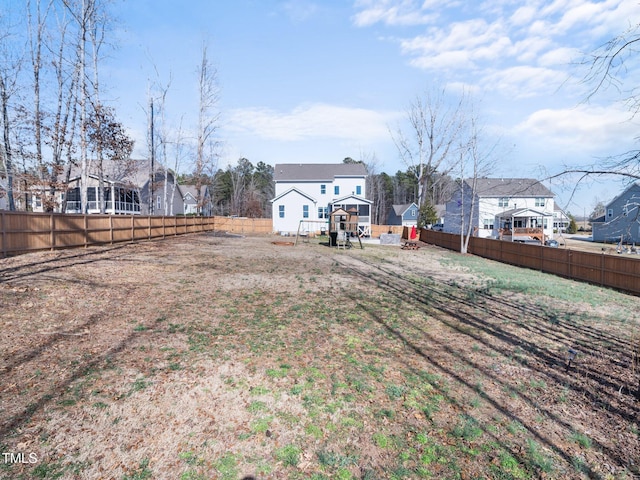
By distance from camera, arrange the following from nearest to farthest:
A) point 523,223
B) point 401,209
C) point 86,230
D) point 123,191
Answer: point 86,230
point 123,191
point 523,223
point 401,209

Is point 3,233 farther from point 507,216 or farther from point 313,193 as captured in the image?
point 507,216

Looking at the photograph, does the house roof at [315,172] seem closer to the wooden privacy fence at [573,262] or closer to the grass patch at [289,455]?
the wooden privacy fence at [573,262]

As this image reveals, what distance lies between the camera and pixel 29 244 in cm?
1120

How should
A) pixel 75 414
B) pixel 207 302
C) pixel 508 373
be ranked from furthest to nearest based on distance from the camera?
pixel 207 302, pixel 508 373, pixel 75 414

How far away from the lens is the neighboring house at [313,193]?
114 feet

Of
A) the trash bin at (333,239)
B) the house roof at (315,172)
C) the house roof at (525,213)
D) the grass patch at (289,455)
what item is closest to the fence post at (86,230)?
the grass patch at (289,455)

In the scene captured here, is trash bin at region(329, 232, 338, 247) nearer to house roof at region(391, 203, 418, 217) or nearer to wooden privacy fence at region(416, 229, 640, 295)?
wooden privacy fence at region(416, 229, 640, 295)

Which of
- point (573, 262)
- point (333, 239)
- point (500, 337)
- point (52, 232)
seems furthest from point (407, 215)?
point (500, 337)

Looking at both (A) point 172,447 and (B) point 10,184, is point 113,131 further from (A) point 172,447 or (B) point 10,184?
(A) point 172,447

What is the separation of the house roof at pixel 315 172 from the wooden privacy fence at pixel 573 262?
19.9 m

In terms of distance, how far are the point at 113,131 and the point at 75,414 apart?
18614mm

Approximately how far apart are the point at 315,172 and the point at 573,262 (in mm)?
29342

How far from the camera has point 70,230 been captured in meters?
12.9

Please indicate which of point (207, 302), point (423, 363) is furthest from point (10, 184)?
point (423, 363)
